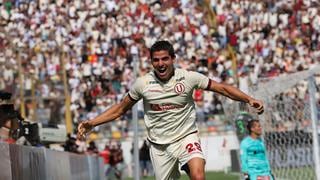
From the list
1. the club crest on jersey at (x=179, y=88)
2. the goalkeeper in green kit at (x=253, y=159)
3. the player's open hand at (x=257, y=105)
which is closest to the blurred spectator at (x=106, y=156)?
the goalkeeper in green kit at (x=253, y=159)

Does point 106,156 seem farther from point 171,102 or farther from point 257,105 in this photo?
point 257,105

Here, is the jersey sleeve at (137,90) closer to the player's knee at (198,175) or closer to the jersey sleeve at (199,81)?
the jersey sleeve at (199,81)

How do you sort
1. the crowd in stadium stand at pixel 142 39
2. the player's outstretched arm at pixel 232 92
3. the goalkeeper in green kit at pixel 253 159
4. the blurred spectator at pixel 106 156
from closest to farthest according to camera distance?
the player's outstretched arm at pixel 232 92
the goalkeeper in green kit at pixel 253 159
the blurred spectator at pixel 106 156
the crowd in stadium stand at pixel 142 39

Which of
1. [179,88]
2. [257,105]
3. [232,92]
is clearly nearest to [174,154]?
[179,88]

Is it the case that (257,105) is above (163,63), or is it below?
below

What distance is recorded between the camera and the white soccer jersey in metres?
9.45

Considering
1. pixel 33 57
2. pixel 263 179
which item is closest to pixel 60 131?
pixel 263 179

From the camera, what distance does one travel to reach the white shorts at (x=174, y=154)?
31.2 ft

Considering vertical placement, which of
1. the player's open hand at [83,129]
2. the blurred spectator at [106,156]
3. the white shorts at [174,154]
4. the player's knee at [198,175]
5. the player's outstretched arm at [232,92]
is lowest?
the blurred spectator at [106,156]

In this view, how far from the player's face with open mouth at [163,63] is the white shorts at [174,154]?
0.70 meters

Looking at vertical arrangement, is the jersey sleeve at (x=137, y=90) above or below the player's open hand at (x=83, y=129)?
above

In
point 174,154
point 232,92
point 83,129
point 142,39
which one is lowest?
point 174,154

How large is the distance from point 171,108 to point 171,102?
6 cm

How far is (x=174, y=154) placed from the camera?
962cm
